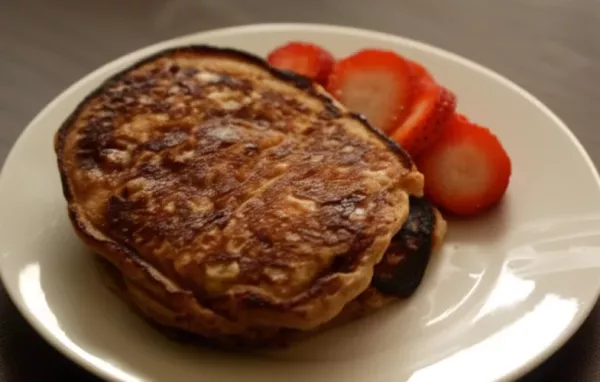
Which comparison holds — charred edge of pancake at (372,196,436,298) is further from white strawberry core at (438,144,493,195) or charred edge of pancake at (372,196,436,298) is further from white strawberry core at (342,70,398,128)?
white strawberry core at (342,70,398,128)

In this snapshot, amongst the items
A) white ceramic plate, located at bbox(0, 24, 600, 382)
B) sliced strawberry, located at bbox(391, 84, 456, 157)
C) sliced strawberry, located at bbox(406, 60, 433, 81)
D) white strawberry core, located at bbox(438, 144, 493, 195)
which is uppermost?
sliced strawberry, located at bbox(406, 60, 433, 81)

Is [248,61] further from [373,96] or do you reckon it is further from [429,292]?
[429,292]

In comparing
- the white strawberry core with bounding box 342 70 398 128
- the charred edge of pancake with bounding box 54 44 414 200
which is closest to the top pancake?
the charred edge of pancake with bounding box 54 44 414 200

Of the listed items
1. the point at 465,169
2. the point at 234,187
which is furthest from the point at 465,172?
the point at 234,187

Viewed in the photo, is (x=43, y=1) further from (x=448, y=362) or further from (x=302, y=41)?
(x=448, y=362)

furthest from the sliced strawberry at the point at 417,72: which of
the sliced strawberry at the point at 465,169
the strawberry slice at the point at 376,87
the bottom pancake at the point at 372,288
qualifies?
the bottom pancake at the point at 372,288

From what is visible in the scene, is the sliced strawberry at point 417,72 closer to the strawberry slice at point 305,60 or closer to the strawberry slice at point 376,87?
the strawberry slice at point 376,87

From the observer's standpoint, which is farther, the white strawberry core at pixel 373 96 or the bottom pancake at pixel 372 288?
the white strawberry core at pixel 373 96
